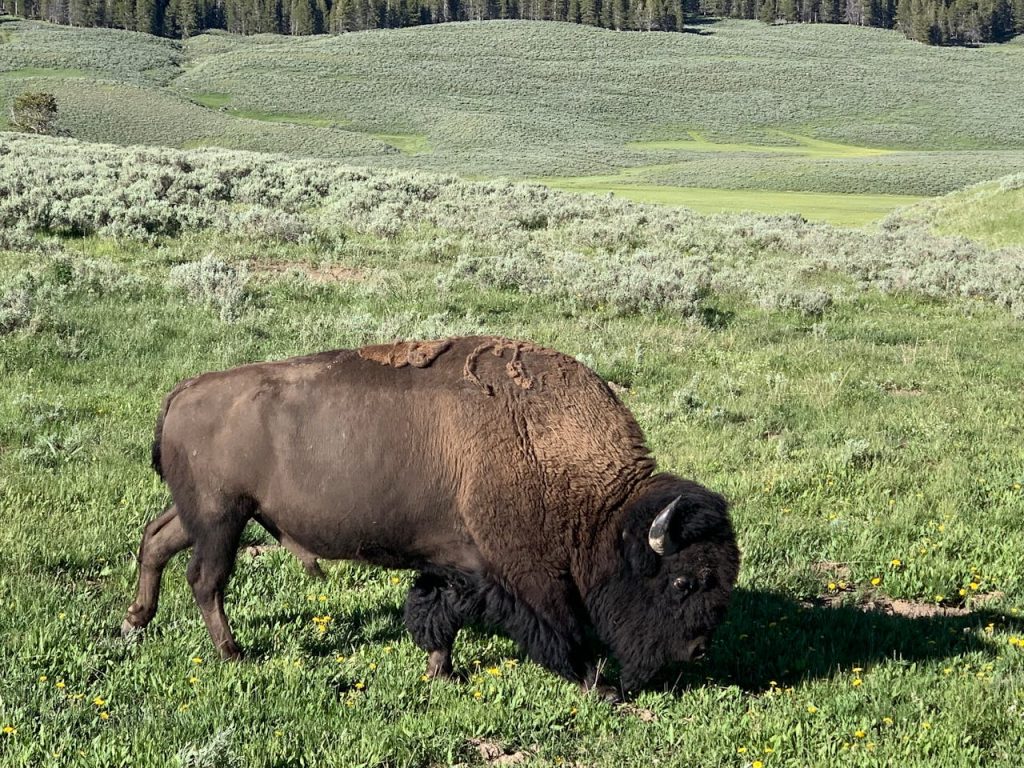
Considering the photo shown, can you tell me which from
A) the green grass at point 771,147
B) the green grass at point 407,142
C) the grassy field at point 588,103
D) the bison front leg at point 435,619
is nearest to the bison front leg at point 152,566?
the bison front leg at point 435,619

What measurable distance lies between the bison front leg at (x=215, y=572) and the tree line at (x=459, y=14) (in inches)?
5333

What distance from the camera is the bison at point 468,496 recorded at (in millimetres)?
4648

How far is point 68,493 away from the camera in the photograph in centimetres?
682


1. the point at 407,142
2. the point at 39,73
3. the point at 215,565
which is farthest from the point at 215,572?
the point at 39,73

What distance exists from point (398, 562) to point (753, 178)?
48414 mm

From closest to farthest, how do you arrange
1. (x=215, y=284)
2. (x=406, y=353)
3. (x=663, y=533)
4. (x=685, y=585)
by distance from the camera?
(x=663, y=533) < (x=685, y=585) < (x=406, y=353) < (x=215, y=284)

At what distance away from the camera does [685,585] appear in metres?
4.64

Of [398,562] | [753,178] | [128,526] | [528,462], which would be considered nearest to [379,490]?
[398,562]

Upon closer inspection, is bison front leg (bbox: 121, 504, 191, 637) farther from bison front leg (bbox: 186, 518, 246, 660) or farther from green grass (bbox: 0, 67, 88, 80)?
green grass (bbox: 0, 67, 88, 80)

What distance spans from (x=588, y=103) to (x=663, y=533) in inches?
3481

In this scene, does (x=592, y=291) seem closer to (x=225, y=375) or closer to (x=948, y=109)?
(x=225, y=375)

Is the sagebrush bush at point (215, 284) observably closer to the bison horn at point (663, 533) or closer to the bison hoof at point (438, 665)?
the bison hoof at point (438, 665)

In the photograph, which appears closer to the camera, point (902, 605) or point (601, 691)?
point (601, 691)

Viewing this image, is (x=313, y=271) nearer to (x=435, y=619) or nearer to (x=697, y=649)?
(x=435, y=619)
